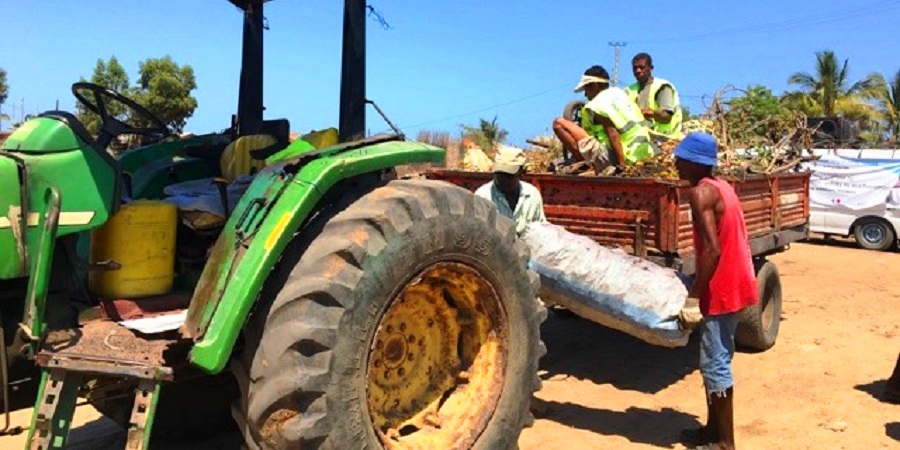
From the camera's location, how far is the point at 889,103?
33.6m

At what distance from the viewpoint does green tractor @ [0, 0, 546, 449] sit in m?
2.67

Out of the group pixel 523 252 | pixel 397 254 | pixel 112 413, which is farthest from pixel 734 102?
pixel 112 413

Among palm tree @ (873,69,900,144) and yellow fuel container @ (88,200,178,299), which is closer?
yellow fuel container @ (88,200,178,299)

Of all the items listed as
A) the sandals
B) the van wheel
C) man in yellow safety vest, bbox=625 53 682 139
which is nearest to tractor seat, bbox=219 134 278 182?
the sandals

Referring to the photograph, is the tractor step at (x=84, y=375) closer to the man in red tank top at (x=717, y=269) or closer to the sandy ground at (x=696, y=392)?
the sandy ground at (x=696, y=392)

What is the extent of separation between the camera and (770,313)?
6.93 m

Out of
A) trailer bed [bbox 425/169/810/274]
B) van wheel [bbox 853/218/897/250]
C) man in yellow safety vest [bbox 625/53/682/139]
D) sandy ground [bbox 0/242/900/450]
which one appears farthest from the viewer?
van wheel [bbox 853/218/897/250]

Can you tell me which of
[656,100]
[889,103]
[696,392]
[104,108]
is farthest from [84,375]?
[889,103]

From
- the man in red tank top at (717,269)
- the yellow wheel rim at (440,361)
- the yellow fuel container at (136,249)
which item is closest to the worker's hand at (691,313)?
the man in red tank top at (717,269)

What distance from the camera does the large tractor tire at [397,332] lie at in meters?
2.67

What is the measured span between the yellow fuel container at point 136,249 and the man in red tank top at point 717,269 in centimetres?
264

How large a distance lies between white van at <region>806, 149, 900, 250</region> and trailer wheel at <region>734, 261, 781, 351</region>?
8291 mm

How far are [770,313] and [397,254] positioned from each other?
5023mm

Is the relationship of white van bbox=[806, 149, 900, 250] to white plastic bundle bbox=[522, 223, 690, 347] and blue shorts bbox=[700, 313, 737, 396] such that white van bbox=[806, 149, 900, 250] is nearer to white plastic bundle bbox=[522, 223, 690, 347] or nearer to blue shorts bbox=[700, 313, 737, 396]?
white plastic bundle bbox=[522, 223, 690, 347]
